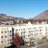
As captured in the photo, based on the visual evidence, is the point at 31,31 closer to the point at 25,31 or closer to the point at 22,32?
the point at 25,31

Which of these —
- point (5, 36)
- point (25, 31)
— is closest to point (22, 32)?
point (25, 31)

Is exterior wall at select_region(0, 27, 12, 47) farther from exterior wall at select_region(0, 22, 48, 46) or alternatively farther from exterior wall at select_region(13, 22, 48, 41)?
exterior wall at select_region(13, 22, 48, 41)

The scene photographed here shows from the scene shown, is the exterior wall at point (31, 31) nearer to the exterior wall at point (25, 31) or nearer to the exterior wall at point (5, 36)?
the exterior wall at point (25, 31)

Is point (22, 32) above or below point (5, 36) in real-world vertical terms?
above

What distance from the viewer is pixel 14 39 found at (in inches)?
426

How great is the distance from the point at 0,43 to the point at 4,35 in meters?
0.64

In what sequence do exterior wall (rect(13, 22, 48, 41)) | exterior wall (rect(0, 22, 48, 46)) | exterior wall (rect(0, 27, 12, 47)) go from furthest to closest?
1. exterior wall (rect(13, 22, 48, 41))
2. exterior wall (rect(0, 22, 48, 46))
3. exterior wall (rect(0, 27, 12, 47))

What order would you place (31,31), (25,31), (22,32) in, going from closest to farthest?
1. (22,32)
2. (25,31)
3. (31,31)

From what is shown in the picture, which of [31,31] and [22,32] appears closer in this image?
[22,32]

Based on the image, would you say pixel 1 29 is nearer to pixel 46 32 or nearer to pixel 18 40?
pixel 18 40

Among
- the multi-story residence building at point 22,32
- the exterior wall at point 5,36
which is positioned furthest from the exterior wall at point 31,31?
the exterior wall at point 5,36

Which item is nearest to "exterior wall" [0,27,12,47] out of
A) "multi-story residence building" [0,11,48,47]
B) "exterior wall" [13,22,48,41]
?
"multi-story residence building" [0,11,48,47]

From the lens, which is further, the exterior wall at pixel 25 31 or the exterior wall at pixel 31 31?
the exterior wall at pixel 31 31

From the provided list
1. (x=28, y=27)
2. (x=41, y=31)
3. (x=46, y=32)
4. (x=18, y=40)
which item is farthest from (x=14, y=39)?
(x=46, y=32)
